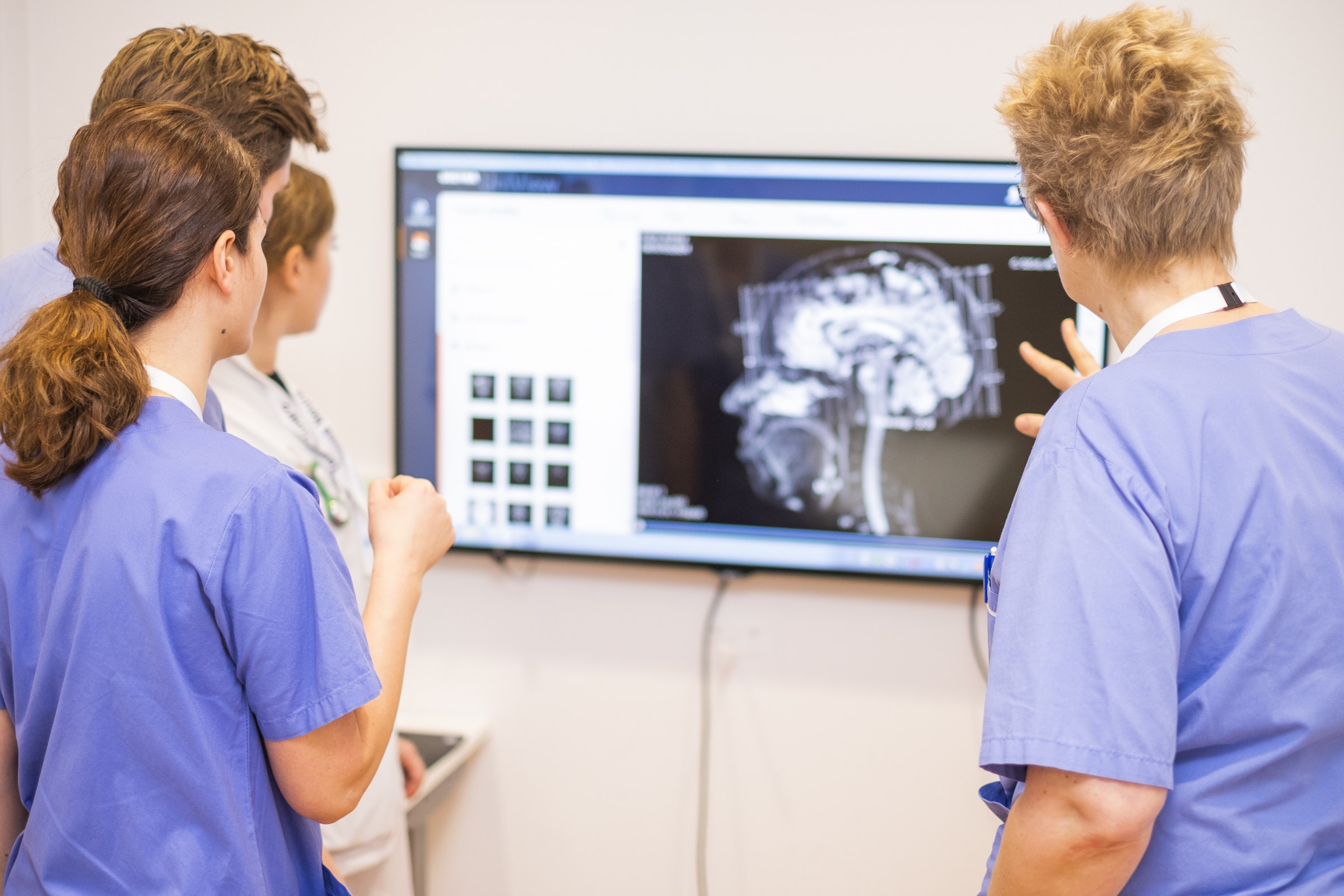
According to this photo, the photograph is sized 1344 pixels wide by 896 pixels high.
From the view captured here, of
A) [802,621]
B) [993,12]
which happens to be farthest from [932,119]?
[802,621]

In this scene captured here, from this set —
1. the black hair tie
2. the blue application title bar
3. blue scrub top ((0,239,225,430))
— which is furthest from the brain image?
the black hair tie

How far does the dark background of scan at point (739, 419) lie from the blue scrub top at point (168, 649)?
3.83 ft

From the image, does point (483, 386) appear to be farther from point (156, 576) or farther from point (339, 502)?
point (156, 576)

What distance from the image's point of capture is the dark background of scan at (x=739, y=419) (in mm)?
1889

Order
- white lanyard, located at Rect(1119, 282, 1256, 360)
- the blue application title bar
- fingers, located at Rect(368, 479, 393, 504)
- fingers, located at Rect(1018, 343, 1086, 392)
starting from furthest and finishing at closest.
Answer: the blue application title bar
fingers, located at Rect(1018, 343, 1086, 392)
fingers, located at Rect(368, 479, 393, 504)
white lanyard, located at Rect(1119, 282, 1256, 360)

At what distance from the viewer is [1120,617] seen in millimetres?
830

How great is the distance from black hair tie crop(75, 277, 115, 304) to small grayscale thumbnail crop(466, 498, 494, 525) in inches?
49.6

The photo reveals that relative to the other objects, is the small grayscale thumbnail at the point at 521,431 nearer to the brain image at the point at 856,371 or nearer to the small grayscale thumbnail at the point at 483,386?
the small grayscale thumbnail at the point at 483,386

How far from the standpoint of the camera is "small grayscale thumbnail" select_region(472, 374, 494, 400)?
6.79 feet

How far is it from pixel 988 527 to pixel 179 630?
156 centimetres

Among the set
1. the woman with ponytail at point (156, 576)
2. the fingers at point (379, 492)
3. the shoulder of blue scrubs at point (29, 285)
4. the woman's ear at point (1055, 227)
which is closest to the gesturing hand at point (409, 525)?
the fingers at point (379, 492)

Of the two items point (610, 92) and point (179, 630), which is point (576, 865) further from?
point (610, 92)

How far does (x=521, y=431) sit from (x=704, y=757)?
0.86m

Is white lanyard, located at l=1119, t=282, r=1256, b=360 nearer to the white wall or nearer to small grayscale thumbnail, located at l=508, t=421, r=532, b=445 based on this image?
the white wall
